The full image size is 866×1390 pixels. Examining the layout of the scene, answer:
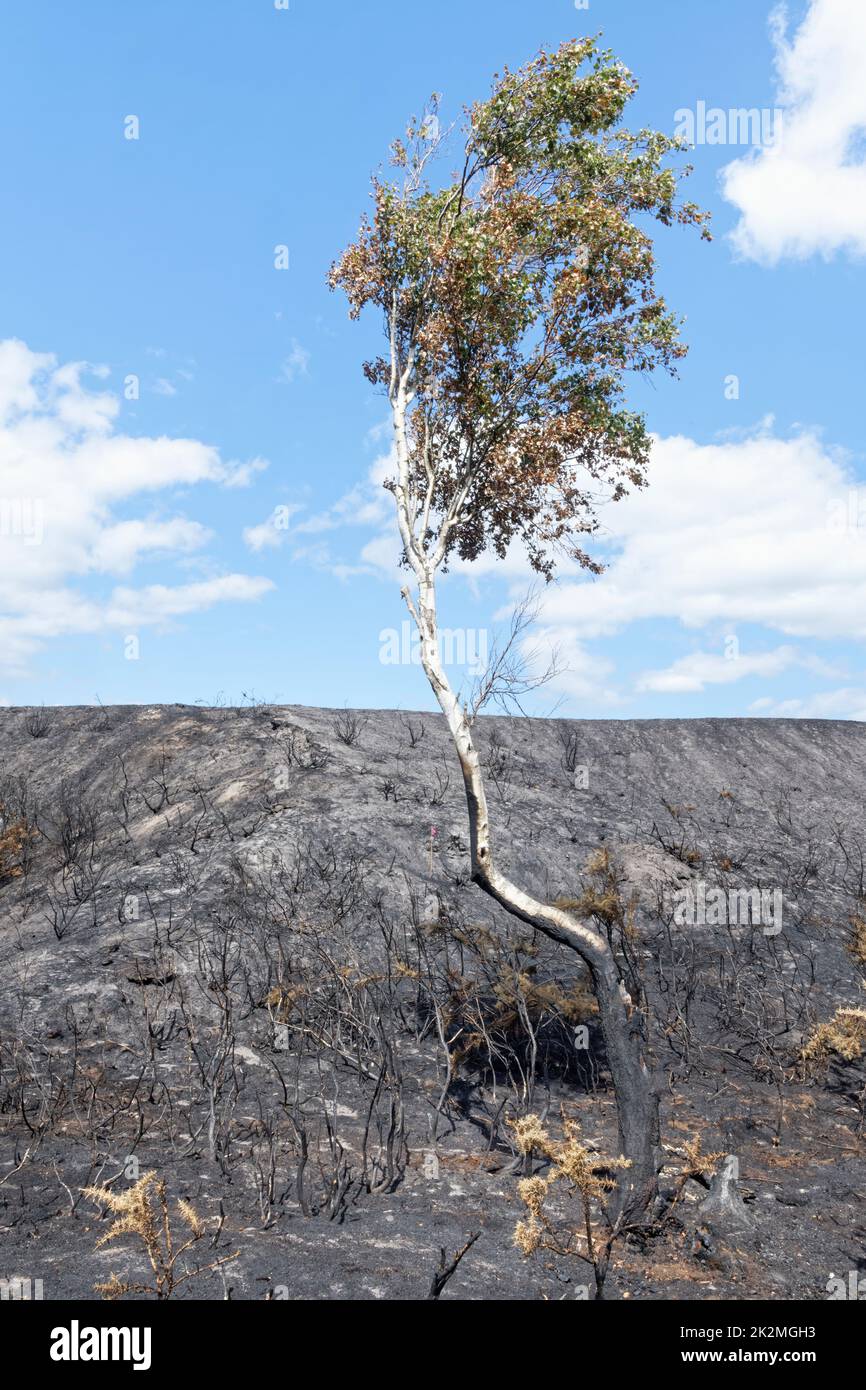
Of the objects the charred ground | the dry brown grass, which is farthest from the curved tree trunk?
the dry brown grass

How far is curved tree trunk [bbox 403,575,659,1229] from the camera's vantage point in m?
7.40

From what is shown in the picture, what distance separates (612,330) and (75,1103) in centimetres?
1006

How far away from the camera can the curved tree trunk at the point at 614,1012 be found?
7.40m

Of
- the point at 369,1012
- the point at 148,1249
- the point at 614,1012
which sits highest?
the point at 614,1012

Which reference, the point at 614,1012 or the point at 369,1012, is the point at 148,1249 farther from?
the point at 369,1012

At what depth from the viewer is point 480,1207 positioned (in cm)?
755

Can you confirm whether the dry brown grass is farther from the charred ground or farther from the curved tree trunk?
the curved tree trunk

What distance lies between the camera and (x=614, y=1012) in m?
7.85

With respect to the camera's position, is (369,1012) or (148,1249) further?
(369,1012)

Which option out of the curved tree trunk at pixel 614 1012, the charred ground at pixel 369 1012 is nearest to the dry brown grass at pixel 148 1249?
the charred ground at pixel 369 1012

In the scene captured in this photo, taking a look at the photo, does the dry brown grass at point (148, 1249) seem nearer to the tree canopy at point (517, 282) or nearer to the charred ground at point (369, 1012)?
the charred ground at point (369, 1012)

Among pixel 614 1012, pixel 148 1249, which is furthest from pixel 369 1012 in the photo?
pixel 148 1249
